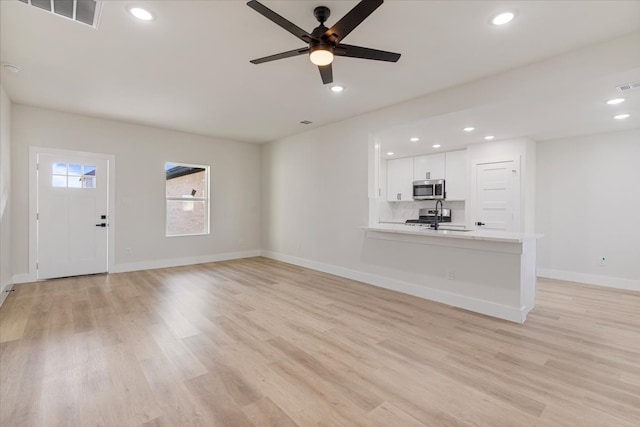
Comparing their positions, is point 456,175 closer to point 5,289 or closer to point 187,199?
point 187,199

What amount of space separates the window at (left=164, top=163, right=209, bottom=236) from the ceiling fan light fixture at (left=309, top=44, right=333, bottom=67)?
4.91 m

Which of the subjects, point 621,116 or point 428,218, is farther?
point 428,218

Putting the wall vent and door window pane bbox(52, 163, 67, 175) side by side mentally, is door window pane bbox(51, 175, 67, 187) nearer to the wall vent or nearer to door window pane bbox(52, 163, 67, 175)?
door window pane bbox(52, 163, 67, 175)

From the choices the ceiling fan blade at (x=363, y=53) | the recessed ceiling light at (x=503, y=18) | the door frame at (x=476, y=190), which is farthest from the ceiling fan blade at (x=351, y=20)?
the door frame at (x=476, y=190)

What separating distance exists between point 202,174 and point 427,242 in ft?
17.0

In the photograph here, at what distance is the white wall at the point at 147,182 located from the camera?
15.6 ft

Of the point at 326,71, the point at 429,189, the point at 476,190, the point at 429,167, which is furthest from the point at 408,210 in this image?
the point at 326,71

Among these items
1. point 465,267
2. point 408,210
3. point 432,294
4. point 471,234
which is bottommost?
point 432,294

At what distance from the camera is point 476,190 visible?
6.05 meters

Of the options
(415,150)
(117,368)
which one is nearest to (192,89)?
(117,368)

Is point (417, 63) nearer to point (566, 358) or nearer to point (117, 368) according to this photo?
point (566, 358)

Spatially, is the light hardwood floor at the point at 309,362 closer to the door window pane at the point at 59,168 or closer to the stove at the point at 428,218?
the door window pane at the point at 59,168

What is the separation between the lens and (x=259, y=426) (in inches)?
67.5

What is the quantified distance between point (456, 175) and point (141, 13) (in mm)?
6207
